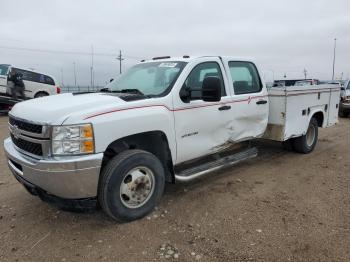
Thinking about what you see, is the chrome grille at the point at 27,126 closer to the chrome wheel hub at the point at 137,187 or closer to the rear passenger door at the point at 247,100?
the chrome wheel hub at the point at 137,187

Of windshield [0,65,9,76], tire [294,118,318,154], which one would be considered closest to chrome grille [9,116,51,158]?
tire [294,118,318,154]

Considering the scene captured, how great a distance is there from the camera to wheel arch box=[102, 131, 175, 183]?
12.7 feet

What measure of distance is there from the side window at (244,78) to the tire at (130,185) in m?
2.05

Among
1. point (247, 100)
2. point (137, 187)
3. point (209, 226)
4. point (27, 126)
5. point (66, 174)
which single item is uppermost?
point (247, 100)

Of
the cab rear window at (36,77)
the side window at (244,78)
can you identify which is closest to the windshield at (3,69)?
the cab rear window at (36,77)

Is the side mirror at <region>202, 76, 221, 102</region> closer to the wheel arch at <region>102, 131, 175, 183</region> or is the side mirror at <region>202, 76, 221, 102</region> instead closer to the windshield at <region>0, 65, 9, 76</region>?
the wheel arch at <region>102, 131, 175, 183</region>

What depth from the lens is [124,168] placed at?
12.0ft

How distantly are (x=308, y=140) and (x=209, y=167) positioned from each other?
3.32 meters

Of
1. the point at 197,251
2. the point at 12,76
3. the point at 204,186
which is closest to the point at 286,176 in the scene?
the point at 204,186

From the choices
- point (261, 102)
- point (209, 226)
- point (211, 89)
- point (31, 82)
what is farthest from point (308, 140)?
point (31, 82)

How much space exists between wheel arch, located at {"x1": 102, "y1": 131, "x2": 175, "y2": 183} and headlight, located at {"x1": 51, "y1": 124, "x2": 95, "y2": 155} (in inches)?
17.4

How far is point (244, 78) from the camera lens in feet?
18.3

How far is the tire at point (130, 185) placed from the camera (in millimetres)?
3594

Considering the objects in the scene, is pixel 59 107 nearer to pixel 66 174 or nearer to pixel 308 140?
pixel 66 174
